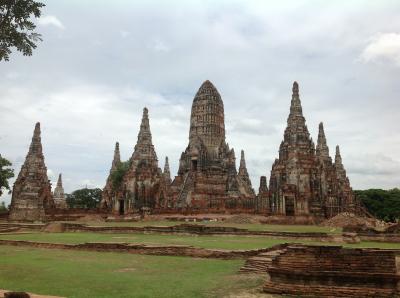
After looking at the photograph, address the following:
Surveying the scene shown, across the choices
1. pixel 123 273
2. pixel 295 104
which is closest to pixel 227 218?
pixel 295 104

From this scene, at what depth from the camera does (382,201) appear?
67688mm

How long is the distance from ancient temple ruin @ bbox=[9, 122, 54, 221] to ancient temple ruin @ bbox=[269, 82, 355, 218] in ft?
75.8

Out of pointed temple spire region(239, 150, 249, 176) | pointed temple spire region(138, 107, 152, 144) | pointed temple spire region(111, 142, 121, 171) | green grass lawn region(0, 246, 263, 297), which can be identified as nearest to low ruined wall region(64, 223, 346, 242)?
green grass lawn region(0, 246, 263, 297)

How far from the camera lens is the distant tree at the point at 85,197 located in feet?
238

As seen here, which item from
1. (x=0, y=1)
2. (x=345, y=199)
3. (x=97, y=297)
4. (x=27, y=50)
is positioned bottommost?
(x=97, y=297)

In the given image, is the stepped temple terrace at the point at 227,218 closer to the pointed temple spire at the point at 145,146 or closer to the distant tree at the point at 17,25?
the pointed temple spire at the point at 145,146

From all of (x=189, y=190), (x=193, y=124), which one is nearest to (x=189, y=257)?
(x=189, y=190)

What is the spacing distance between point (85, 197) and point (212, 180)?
35.7 meters

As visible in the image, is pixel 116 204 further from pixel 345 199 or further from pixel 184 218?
pixel 345 199

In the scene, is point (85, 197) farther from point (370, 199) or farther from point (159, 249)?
point (159, 249)

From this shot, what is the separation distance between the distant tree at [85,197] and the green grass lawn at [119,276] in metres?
60.3

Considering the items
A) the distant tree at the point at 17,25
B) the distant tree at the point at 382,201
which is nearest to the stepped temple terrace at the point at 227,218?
the distant tree at the point at 17,25

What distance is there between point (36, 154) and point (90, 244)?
31.9 m

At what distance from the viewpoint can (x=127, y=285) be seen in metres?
8.70
